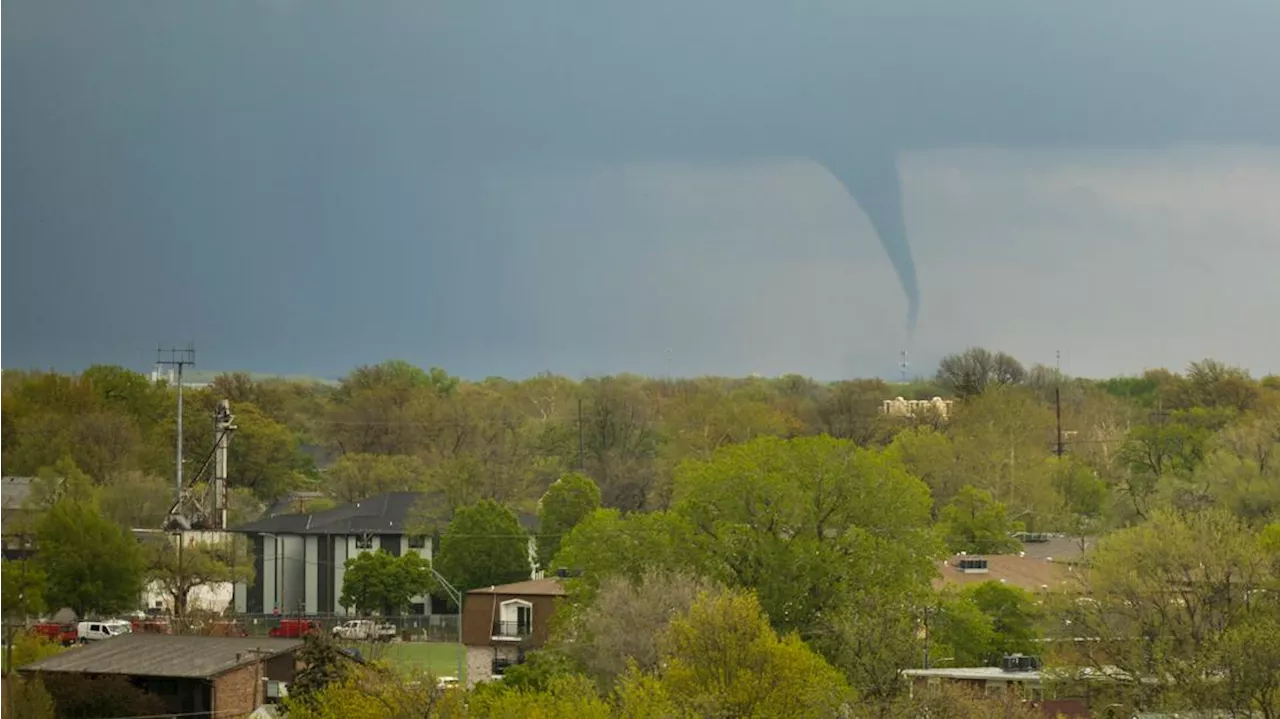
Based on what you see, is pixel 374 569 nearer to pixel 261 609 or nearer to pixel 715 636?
pixel 261 609

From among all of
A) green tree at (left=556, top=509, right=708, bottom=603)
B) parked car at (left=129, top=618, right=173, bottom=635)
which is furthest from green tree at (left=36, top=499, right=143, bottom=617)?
green tree at (left=556, top=509, right=708, bottom=603)

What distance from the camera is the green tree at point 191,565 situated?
9738 cm

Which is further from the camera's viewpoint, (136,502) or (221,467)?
(136,502)

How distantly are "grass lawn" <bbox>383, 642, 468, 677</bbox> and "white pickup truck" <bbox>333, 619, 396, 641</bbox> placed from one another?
82 centimetres

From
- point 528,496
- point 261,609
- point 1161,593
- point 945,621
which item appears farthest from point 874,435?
point 1161,593

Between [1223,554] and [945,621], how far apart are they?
9318 mm

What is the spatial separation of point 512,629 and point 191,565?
2447 centimetres

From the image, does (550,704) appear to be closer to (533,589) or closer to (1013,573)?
(533,589)

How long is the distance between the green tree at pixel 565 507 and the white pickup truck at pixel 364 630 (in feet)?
41.7

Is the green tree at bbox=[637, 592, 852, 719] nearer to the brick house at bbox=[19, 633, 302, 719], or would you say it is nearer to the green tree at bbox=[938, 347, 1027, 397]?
the brick house at bbox=[19, 633, 302, 719]

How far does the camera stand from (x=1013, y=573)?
80.6m

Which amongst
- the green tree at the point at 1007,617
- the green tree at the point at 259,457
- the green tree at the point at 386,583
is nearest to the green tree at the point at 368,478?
the green tree at the point at 259,457

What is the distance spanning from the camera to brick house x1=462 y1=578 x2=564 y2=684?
75.5m

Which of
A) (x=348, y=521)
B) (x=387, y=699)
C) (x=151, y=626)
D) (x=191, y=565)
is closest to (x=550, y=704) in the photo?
(x=387, y=699)
